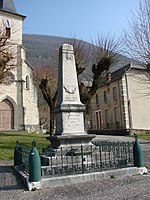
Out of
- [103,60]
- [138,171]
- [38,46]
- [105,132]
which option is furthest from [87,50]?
[38,46]

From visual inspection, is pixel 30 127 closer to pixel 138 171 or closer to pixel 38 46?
pixel 138 171

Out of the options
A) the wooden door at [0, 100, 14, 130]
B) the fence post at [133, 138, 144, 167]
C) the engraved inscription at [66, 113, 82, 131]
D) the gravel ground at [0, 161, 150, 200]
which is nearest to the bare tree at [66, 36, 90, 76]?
the engraved inscription at [66, 113, 82, 131]

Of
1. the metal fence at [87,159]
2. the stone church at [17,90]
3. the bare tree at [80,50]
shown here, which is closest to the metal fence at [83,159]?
the metal fence at [87,159]

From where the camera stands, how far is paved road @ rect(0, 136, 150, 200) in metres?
4.90

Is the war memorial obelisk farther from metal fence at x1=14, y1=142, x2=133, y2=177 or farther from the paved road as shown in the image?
the paved road

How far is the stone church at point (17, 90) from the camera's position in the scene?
29.5m

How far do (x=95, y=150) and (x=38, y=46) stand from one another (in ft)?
260

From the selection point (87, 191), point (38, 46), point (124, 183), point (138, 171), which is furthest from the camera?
Answer: point (38, 46)

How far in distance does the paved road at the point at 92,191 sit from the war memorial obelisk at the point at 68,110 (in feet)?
5.98

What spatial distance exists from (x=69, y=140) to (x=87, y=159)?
0.89 metres

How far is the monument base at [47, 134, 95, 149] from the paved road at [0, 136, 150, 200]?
1.75 m

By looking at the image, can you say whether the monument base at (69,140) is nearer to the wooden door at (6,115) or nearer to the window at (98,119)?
the wooden door at (6,115)

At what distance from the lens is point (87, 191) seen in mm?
5344

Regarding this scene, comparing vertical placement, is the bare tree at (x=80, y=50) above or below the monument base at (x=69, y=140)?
above
